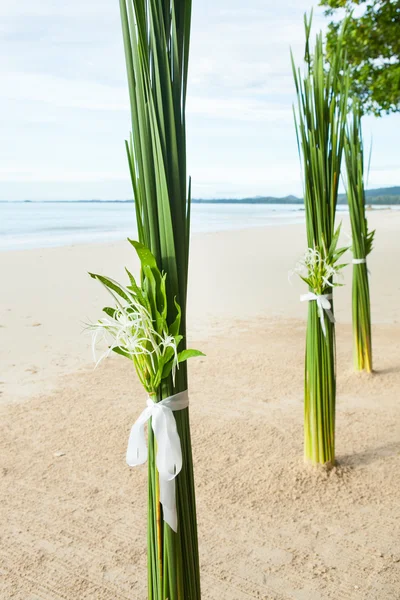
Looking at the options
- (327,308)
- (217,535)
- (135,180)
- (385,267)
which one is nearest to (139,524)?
(217,535)

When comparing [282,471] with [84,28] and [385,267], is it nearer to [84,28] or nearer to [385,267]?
[385,267]

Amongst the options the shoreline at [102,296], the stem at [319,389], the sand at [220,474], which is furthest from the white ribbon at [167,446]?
the shoreline at [102,296]

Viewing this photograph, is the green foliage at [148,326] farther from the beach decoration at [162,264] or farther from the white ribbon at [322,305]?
the white ribbon at [322,305]

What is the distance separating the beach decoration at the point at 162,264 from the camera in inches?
37.6

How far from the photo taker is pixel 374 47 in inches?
156

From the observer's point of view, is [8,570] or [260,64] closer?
[8,570]

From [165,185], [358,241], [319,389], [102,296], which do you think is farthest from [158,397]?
[102,296]

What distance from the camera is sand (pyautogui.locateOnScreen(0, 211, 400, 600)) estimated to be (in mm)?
1502

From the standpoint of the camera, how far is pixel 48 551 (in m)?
1.62

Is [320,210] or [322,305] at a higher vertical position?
[320,210]

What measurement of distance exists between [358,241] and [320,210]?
1.16m

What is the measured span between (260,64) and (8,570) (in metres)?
7.06

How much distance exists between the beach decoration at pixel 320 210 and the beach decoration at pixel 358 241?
Result: 91cm

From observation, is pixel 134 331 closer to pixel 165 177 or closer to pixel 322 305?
pixel 165 177
